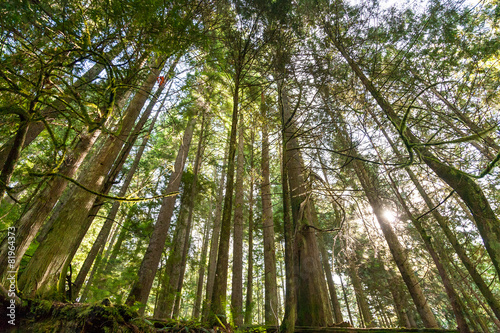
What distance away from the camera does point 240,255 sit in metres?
8.20

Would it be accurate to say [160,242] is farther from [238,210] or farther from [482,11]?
[482,11]

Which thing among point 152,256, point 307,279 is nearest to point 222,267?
point 307,279

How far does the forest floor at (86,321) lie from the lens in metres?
1.57

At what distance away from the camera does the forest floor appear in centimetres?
157

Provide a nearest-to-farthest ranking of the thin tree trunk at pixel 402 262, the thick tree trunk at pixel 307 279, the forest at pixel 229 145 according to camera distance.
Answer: the forest at pixel 229 145 < the thick tree trunk at pixel 307 279 < the thin tree trunk at pixel 402 262

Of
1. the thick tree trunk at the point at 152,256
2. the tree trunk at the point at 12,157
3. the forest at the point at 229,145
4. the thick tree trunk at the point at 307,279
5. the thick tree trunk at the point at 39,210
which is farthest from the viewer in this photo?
the thick tree trunk at the point at 152,256

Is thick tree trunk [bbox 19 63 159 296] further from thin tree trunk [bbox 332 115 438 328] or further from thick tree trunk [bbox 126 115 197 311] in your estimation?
thin tree trunk [bbox 332 115 438 328]

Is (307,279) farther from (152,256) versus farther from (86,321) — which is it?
(152,256)

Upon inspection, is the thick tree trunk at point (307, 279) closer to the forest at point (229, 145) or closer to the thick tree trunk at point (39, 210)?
the forest at point (229, 145)

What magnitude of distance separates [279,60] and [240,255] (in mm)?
7028

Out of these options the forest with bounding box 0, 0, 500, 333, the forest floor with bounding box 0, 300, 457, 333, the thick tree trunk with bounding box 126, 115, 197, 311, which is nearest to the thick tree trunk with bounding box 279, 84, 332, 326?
the forest with bounding box 0, 0, 500, 333

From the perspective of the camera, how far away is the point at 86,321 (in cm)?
159

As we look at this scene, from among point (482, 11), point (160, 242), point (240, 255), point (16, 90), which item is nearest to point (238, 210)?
point (240, 255)

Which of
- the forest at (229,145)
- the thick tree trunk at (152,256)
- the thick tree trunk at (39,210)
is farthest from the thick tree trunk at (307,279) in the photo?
the thick tree trunk at (152,256)
